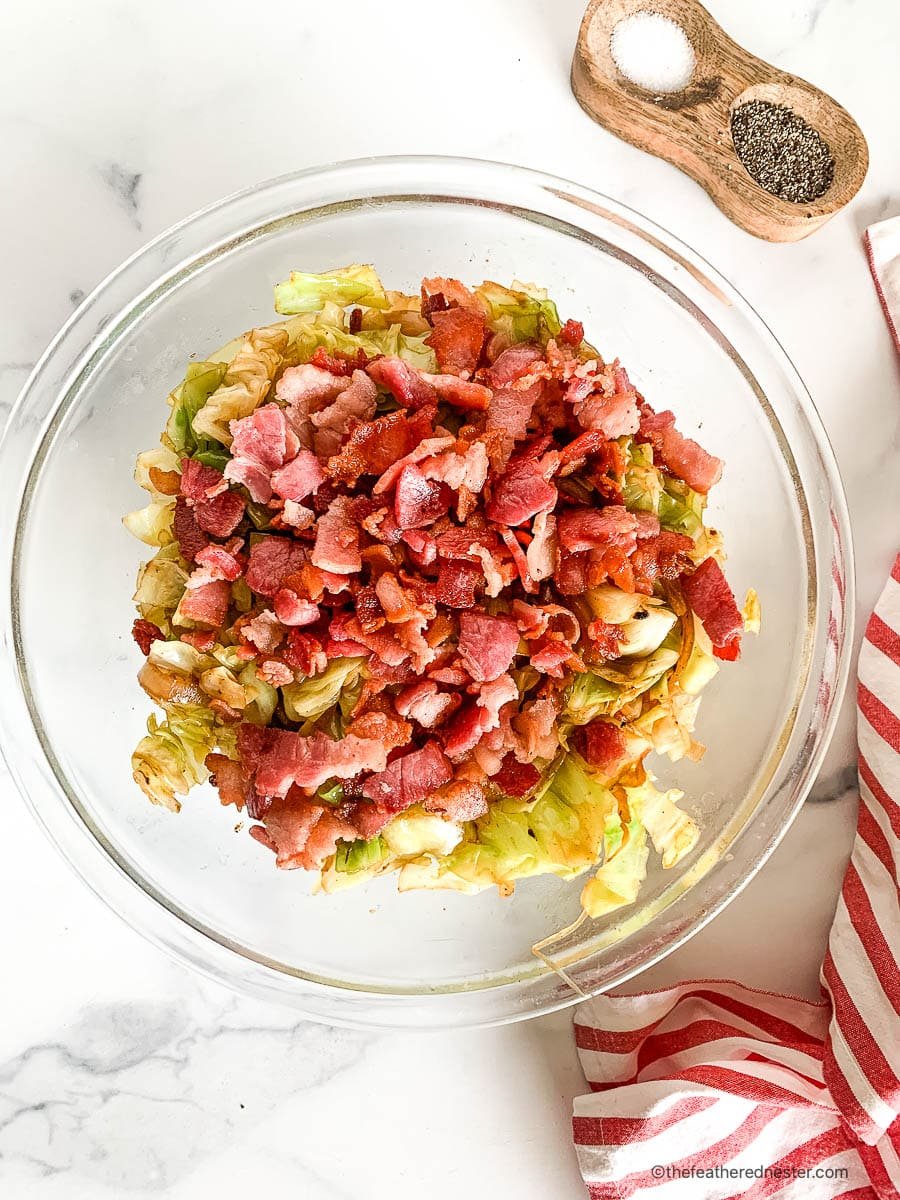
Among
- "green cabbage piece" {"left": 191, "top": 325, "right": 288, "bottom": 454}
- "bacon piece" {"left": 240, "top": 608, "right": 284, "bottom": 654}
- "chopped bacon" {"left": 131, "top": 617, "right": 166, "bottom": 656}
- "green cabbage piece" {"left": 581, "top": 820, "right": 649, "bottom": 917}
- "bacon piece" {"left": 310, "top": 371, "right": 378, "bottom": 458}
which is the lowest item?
"green cabbage piece" {"left": 581, "top": 820, "right": 649, "bottom": 917}

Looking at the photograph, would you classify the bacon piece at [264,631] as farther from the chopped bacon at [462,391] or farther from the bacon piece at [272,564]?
the chopped bacon at [462,391]

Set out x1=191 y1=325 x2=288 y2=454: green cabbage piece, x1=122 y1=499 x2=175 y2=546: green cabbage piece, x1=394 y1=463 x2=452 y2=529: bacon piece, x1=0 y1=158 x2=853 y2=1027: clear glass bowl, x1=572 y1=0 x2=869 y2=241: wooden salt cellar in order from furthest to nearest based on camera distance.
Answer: x1=572 y1=0 x2=869 y2=241: wooden salt cellar, x1=0 y1=158 x2=853 y2=1027: clear glass bowl, x1=122 y1=499 x2=175 y2=546: green cabbage piece, x1=191 y1=325 x2=288 y2=454: green cabbage piece, x1=394 y1=463 x2=452 y2=529: bacon piece

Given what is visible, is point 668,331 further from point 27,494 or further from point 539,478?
point 27,494

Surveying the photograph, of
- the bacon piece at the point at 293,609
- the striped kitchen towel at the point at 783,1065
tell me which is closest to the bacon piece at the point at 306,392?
the bacon piece at the point at 293,609

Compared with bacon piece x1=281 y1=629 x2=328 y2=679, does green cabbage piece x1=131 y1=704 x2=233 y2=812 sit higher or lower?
lower

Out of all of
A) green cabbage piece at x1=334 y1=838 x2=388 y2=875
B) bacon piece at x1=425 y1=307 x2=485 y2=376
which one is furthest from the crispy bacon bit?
green cabbage piece at x1=334 y1=838 x2=388 y2=875

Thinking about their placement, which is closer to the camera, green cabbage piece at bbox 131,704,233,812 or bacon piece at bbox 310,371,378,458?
bacon piece at bbox 310,371,378,458

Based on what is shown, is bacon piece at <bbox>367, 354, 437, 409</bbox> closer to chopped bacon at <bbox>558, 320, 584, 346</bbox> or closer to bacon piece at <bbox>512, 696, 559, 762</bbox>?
chopped bacon at <bbox>558, 320, 584, 346</bbox>
